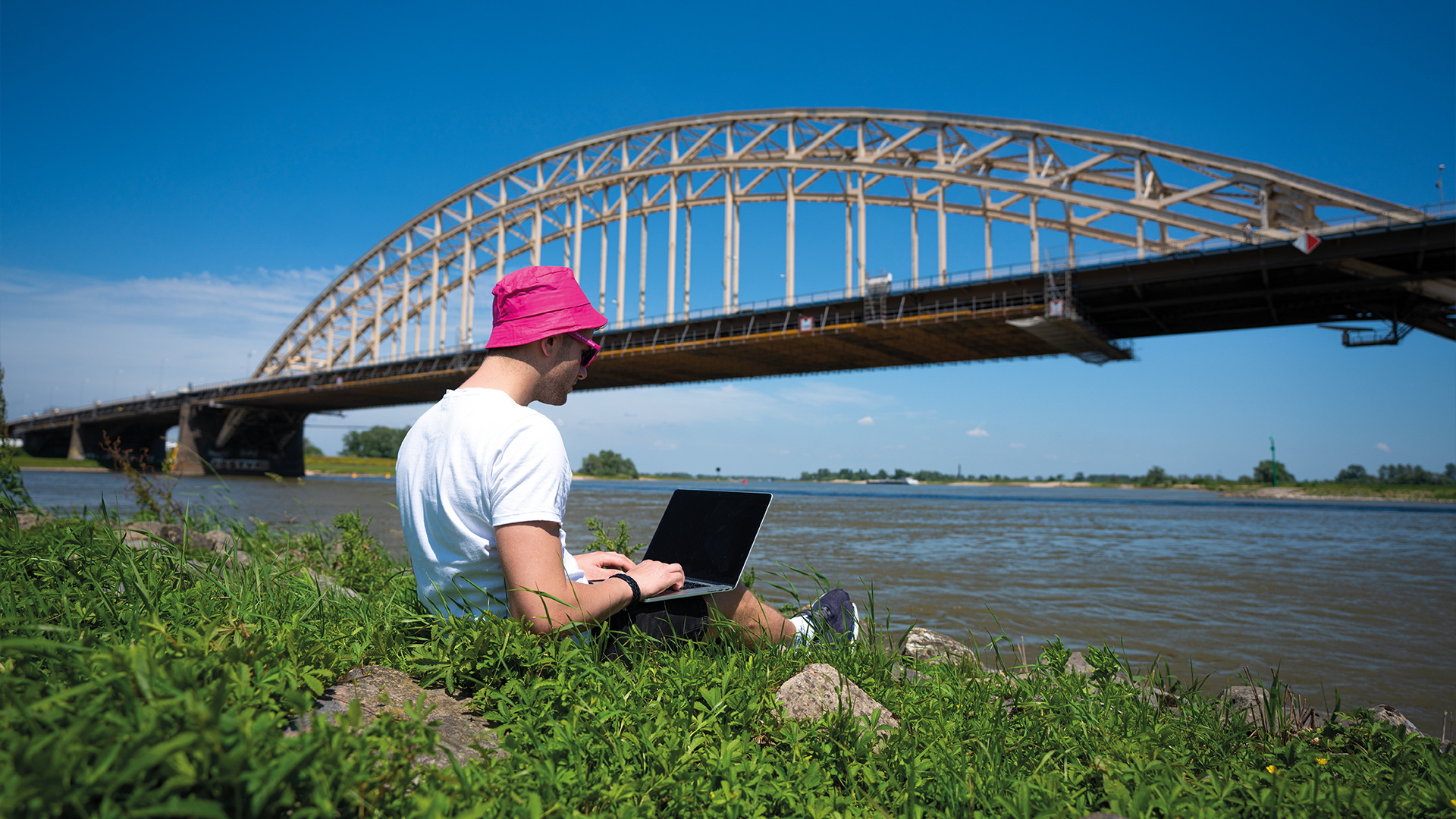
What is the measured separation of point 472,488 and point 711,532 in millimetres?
1029

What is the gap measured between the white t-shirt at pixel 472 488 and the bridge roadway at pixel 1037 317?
1625 cm

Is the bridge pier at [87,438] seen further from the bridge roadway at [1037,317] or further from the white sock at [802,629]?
the white sock at [802,629]

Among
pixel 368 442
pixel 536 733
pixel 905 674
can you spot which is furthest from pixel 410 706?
pixel 368 442

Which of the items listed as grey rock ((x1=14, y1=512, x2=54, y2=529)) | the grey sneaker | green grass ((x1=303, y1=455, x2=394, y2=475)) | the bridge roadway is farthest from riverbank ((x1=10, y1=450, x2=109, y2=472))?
the grey sneaker

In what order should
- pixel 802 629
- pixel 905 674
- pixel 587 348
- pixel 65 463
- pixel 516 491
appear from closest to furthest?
pixel 516 491 < pixel 587 348 < pixel 905 674 < pixel 802 629 < pixel 65 463

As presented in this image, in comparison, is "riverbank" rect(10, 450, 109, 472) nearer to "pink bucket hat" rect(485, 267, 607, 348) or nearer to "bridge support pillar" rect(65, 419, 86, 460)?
"bridge support pillar" rect(65, 419, 86, 460)

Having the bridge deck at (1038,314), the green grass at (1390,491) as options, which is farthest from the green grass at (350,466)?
the green grass at (1390,491)

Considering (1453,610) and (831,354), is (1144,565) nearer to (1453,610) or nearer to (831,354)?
(1453,610)

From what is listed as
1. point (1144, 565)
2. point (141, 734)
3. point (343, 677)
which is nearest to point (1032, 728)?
point (343, 677)

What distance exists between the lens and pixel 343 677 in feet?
5.74

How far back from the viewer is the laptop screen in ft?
8.23

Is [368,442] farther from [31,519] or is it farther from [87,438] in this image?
[31,519]

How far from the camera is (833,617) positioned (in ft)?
10.2

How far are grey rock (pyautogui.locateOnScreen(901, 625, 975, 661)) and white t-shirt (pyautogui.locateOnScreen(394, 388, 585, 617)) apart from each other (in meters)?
2.10
